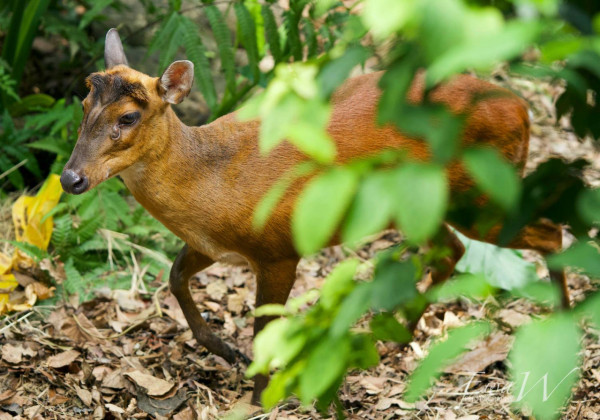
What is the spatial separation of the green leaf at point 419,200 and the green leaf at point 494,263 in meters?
3.99

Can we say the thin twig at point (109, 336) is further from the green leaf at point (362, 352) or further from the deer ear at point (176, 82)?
the green leaf at point (362, 352)

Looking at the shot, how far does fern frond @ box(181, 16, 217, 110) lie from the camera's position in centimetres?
542

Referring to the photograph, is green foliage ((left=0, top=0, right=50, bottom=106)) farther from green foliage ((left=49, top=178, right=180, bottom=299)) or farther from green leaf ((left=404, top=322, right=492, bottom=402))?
green leaf ((left=404, top=322, right=492, bottom=402))

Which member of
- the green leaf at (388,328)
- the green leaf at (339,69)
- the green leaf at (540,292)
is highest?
the green leaf at (339,69)

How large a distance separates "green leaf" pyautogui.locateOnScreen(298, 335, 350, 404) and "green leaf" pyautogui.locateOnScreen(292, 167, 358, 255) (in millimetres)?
360

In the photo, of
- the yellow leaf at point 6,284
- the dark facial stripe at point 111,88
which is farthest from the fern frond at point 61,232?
the dark facial stripe at point 111,88

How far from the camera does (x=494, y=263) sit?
17.9 feet

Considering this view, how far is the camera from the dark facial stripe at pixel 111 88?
416 centimetres

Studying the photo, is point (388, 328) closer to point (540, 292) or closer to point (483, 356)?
point (540, 292)

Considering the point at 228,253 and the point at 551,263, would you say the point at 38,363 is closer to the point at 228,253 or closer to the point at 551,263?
the point at 228,253

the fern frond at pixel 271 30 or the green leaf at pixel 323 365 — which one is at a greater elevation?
the green leaf at pixel 323 365

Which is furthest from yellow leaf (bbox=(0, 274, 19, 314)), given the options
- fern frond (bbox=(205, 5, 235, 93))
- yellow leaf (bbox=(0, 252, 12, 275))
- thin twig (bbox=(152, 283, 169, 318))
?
fern frond (bbox=(205, 5, 235, 93))

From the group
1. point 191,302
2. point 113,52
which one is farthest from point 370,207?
point 113,52

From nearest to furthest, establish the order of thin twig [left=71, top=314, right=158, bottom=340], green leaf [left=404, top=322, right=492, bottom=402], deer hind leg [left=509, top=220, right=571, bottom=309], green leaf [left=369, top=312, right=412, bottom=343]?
green leaf [left=404, top=322, right=492, bottom=402], green leaf [left=369, top=312, right=412, bottom=343], deer hind leg [left=509, top=220, right=571, bottom=309], thin twig [left=71, top=314, right=158, bottom=340]
